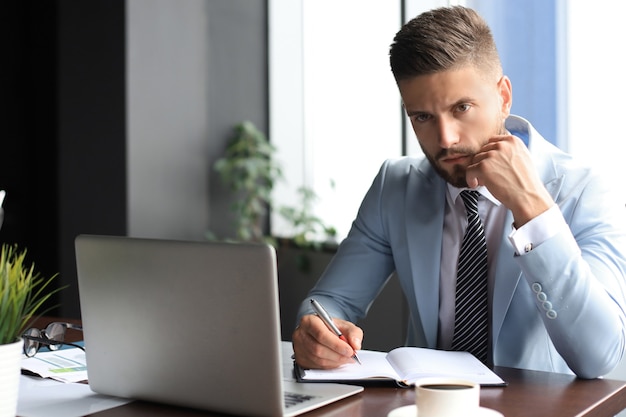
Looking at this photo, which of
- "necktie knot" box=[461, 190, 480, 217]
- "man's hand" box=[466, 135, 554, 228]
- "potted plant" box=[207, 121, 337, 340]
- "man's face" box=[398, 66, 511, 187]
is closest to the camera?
"man's hand" box=[466, 135, 554, 228]

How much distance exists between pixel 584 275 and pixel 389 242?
0.67 meters

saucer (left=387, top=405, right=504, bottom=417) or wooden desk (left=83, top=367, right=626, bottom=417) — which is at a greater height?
saucer (left=387, top=405, right=504, bottom=417)

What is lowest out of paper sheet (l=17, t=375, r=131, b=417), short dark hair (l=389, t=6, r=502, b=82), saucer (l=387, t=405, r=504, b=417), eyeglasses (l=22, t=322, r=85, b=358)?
paper sheet (l=17, t=375, r=131, b=417)

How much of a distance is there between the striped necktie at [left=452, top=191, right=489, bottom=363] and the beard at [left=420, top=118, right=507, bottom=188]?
0.10 meters

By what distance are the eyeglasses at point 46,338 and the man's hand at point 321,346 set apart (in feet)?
1.79

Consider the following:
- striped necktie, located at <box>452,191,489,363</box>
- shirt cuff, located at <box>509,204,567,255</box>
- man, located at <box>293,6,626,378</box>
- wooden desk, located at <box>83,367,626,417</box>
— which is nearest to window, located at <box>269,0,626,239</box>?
man, located at <box>293,6,626,378</box>

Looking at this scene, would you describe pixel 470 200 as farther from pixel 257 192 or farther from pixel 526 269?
pixel 257 192

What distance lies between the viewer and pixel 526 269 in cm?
169

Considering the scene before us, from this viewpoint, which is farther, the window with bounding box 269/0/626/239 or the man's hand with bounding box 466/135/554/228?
the window with bounding box 269/0/626/239

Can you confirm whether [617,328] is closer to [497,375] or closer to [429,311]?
[497,375]

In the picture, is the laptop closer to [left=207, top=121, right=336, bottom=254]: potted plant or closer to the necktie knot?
the necktie knot

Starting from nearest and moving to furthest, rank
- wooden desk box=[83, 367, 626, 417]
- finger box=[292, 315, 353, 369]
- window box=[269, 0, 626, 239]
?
wooden desk box=[83, 367, 626, 417] < finger box=[292, 315, 353, 369] < window box=[269, 0, 626, 239]

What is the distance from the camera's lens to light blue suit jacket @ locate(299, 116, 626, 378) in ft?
5.49

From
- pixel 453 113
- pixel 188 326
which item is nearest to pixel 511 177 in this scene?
pixel 453 113
